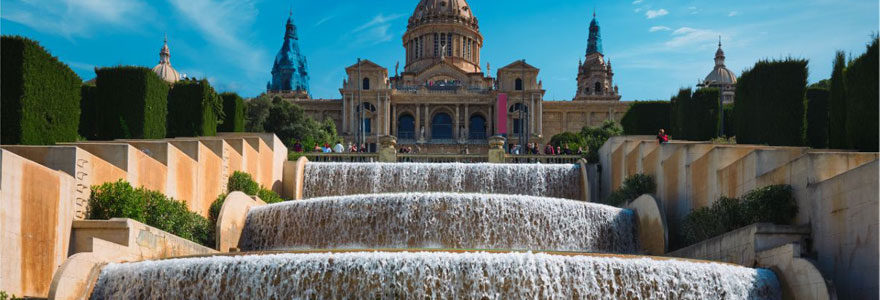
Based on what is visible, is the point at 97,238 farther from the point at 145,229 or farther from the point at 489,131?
the point at 489,131

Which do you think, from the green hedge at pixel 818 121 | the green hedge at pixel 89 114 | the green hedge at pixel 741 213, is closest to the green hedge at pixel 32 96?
the green hedge at pixel 89 114

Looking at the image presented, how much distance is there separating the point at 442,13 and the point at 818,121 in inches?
2690

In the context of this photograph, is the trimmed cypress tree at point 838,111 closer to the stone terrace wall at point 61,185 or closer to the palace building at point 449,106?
the stone terrace wall at point 61,185

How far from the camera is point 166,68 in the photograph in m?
74.2

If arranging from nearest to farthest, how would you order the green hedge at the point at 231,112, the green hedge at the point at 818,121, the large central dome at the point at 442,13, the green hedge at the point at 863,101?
1. the green hedge at the point at 863,101
2. the green hedge at the point at 818,121
3. the green hedge at the point at 231,112
4. the large central dome at the point at 442,13

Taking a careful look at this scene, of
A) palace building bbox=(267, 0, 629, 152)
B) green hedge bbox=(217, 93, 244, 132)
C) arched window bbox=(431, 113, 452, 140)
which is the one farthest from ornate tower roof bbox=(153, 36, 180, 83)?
green hedge bbox=(217, 93, 244, 132)

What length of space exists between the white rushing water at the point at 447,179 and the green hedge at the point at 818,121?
6.47 meters

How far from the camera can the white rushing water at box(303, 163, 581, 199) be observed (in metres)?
25.3

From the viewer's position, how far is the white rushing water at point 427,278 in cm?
1289

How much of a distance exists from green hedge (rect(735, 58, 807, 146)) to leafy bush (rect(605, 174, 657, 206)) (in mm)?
→ 3089

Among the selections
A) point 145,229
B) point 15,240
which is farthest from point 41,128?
point 15,240

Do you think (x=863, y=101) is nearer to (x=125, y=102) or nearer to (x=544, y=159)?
(x=544, y=159)

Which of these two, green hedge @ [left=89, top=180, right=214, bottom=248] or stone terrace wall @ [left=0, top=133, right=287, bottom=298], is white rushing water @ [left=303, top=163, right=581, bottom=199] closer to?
stone terrace wall @ [left=0, top=133, right=287, bottom=298]

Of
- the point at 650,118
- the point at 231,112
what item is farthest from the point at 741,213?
the point at 231,112
